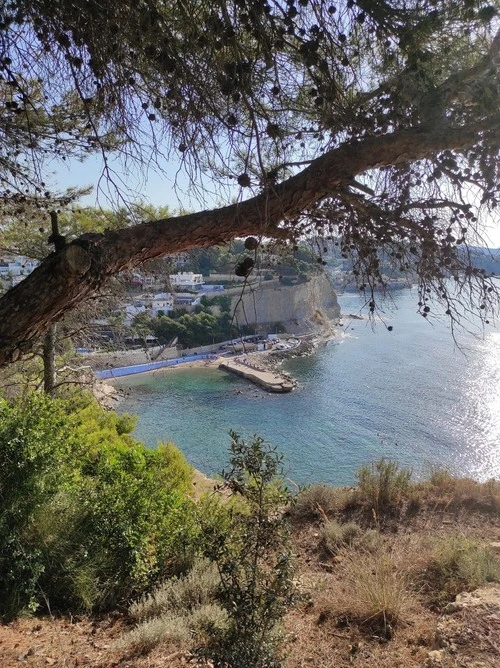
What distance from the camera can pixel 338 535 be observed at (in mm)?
4121

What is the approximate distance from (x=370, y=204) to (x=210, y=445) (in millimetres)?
15995

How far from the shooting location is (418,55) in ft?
4.75

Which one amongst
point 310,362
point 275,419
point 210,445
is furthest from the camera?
→ point 310,362

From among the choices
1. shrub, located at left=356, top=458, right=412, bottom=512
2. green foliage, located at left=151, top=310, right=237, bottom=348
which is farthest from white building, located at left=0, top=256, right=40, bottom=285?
green foliage, located at left=151, top=310, right=237, bottom=348

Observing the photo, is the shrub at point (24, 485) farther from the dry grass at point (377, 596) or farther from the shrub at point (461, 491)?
the shrub at point (461, 491)

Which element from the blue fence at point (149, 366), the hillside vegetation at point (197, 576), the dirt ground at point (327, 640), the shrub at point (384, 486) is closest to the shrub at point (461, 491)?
the shrub at point (384, 486)

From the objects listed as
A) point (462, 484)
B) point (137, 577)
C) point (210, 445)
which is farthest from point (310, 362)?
point (137, 577)

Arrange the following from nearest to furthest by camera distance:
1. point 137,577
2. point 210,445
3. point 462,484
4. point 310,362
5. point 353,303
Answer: point 137,577 < point 462,484 < point 210,445 < point 310,362 < point 353,303

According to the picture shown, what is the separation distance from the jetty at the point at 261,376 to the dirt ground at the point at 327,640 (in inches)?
822

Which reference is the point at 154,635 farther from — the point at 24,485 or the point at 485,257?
the point at 485,257

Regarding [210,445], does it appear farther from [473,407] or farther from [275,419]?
[473,407]

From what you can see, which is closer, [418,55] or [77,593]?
[418,55]

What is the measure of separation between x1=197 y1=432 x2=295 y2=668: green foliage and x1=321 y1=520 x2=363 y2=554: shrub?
239 centimetres

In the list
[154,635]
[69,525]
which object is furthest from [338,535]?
[69,525]
